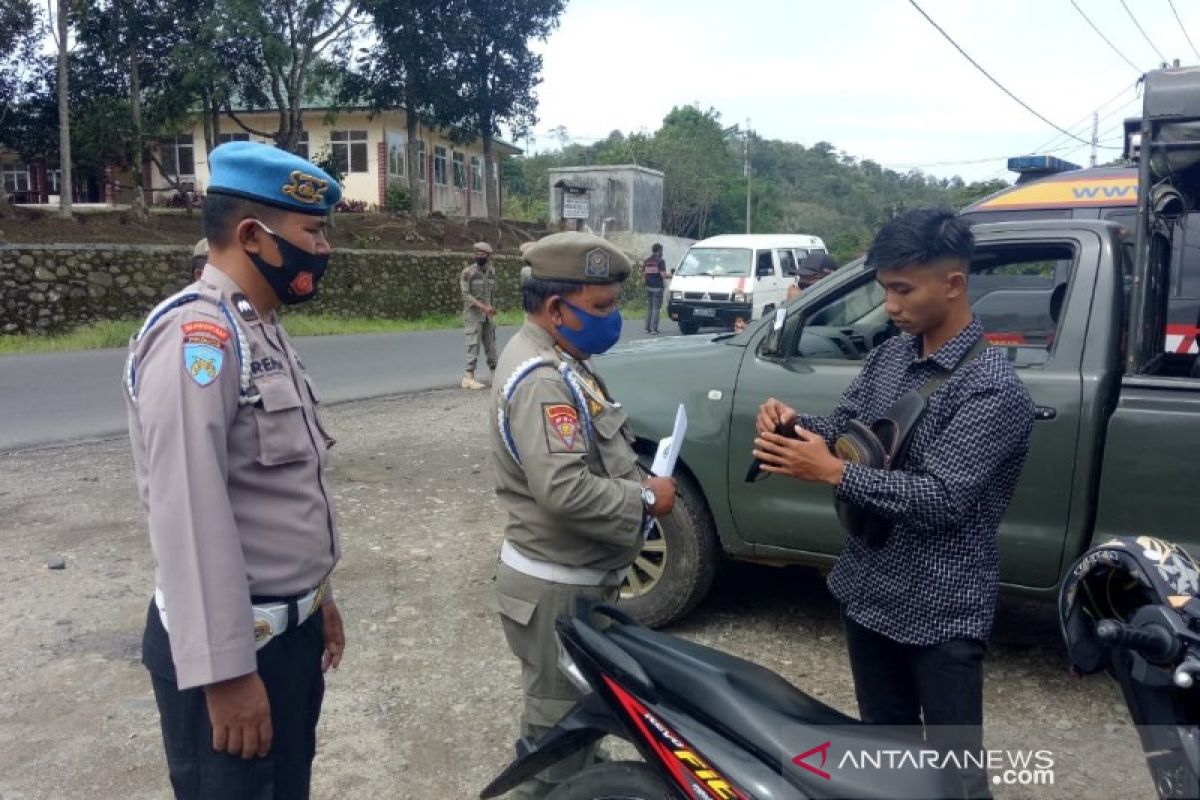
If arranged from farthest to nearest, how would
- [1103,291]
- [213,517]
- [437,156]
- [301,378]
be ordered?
[437,156] < [1103,291] < [301,378] < [213,517]

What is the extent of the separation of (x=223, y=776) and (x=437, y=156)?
125 ft

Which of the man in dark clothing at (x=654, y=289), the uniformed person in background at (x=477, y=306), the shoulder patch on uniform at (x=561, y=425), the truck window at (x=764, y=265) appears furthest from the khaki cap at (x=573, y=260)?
the man in dark clothing at (x=654, y=289)

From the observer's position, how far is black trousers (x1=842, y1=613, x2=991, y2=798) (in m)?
2.30

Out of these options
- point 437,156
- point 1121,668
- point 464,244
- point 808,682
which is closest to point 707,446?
point 808,682

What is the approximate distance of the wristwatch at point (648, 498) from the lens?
2496mm

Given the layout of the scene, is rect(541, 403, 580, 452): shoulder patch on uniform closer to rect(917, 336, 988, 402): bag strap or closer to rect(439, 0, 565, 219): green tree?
rect(917, 336, 988, 402): bag strap

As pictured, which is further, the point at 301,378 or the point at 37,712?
the point at 37,712

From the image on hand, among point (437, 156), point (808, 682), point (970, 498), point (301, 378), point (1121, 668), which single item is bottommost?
point (808, 682)

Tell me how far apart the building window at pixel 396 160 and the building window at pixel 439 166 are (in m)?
2.85

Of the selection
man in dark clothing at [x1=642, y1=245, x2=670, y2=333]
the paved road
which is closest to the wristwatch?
the paved road

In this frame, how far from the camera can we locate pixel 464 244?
91.9ft

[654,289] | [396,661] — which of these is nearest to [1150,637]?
[396,661]

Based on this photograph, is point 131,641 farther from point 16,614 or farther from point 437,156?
point 437,156

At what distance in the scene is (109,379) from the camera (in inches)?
455
